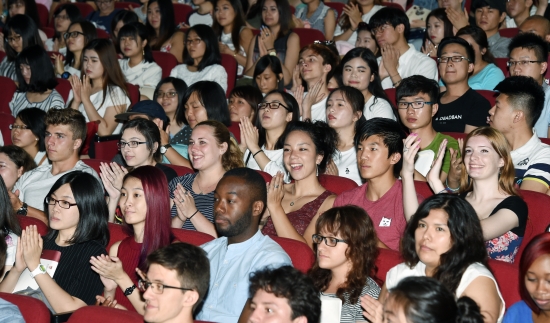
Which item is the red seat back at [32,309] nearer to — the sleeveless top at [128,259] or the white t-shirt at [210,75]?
the sleeveless top at [128,259]

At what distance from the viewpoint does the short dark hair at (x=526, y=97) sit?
408cm

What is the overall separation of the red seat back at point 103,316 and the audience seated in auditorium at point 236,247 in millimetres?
523

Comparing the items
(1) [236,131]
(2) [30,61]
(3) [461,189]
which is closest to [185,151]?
(1) [236,131]

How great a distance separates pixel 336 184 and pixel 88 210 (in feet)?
4.18

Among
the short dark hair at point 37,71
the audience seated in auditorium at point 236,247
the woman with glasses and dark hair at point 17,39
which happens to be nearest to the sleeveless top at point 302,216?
the audience seated in auditorium at point 236,247

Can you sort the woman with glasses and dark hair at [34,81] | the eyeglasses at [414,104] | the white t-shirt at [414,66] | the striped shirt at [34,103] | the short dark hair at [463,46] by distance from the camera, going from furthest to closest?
the woman with glasses and dark hair at [34,81] → the striped shirt at [34,103] → the white t-shirt at [414,66] → the short dark hair at [463,46] → the eyeglasses at [414,104]

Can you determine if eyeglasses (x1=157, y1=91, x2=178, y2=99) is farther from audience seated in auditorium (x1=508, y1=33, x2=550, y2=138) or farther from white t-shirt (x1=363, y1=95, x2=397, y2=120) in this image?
audience seated in auditorium (x1=508, y1=33, x2=550, y2=138)

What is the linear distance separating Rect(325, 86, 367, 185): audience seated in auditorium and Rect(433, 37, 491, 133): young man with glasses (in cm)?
55

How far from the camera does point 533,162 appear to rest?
394cm

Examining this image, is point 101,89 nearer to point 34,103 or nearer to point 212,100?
point 34,103

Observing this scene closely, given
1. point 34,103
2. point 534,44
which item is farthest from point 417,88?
point 34,103

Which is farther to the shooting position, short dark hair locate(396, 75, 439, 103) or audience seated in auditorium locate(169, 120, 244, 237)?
short dark hair locate(396, 75, 439, 103)

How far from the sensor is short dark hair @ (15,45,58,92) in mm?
5668

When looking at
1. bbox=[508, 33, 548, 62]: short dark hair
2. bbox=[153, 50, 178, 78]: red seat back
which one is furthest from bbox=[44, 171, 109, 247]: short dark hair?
bbox=[153, 50, 178, 78]: red seat back
